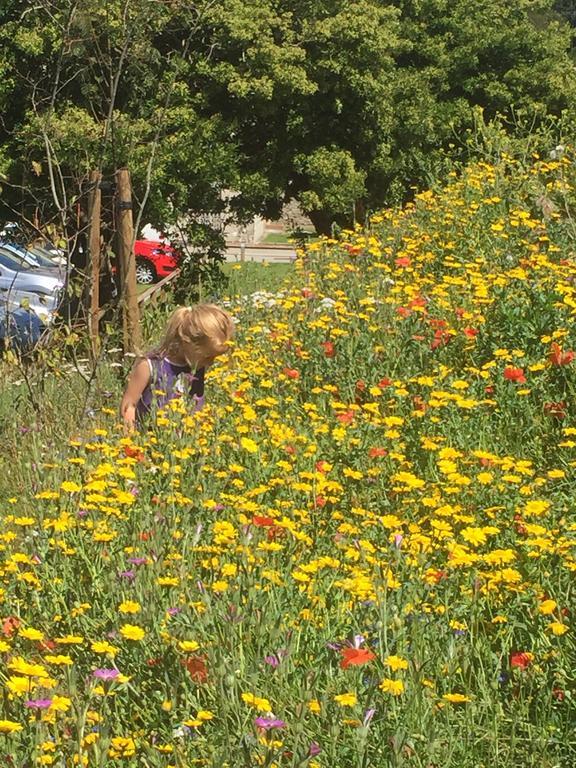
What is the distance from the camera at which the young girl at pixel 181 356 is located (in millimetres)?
4910

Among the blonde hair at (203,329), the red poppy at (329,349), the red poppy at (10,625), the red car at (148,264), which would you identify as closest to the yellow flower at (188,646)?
the red poppy at (10,625)

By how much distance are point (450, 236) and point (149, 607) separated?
553cm

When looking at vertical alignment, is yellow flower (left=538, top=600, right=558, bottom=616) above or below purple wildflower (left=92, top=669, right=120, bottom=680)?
below

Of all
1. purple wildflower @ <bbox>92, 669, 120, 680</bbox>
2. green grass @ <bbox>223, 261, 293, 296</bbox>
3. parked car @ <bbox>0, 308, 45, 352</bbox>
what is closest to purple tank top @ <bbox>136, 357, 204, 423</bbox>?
parked car @ <bbox>0, 308, 45, 352</bbox>

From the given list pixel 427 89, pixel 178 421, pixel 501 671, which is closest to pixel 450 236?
pixel 178 421

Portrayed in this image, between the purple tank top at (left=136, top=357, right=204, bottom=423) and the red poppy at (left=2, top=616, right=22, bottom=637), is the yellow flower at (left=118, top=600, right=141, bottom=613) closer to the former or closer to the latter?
the red poppy at (left=2, top=616, right=22, bottom=637)

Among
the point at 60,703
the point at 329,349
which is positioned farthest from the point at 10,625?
the point at 329,349

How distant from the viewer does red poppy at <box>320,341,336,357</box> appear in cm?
543

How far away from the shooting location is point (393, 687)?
2.12 meters

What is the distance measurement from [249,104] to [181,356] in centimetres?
860

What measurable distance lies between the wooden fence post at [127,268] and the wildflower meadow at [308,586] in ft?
6.08

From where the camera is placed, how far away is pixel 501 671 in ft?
8.89

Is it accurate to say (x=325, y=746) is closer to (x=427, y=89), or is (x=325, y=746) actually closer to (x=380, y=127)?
(x=380, y=127)

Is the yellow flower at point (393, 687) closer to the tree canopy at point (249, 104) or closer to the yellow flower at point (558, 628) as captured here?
the yellow flower at point (558, 628)
